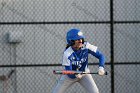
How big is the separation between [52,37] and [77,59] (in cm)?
217

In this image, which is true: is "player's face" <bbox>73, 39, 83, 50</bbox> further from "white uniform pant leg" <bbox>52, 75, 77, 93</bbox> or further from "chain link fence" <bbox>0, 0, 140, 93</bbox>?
"chain link fence" <bbox>0, 0, 140, 93</bbox>

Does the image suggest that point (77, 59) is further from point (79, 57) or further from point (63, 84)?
point (63, 84)

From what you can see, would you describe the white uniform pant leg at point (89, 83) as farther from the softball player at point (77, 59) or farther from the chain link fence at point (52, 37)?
the chain link fence at point (52, 37)

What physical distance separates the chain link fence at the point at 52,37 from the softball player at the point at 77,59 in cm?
188

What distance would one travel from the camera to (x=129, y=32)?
8938 mm

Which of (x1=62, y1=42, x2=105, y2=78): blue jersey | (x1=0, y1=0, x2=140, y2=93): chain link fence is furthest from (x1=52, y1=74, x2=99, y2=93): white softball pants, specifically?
(x1=0, y1=0, x2=140, y2=93): chain link fence

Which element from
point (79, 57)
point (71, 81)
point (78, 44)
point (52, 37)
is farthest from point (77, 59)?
point (52, 37)

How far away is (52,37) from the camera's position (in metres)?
8.88

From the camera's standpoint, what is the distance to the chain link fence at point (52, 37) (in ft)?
28.7

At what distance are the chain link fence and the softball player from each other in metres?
1.88


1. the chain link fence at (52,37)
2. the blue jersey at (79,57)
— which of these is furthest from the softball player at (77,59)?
the chain link fence at (52,37)

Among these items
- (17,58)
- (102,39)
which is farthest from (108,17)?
(17,58)

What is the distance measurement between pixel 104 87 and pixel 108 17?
1356 millimetres

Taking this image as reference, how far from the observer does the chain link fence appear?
8742mm
